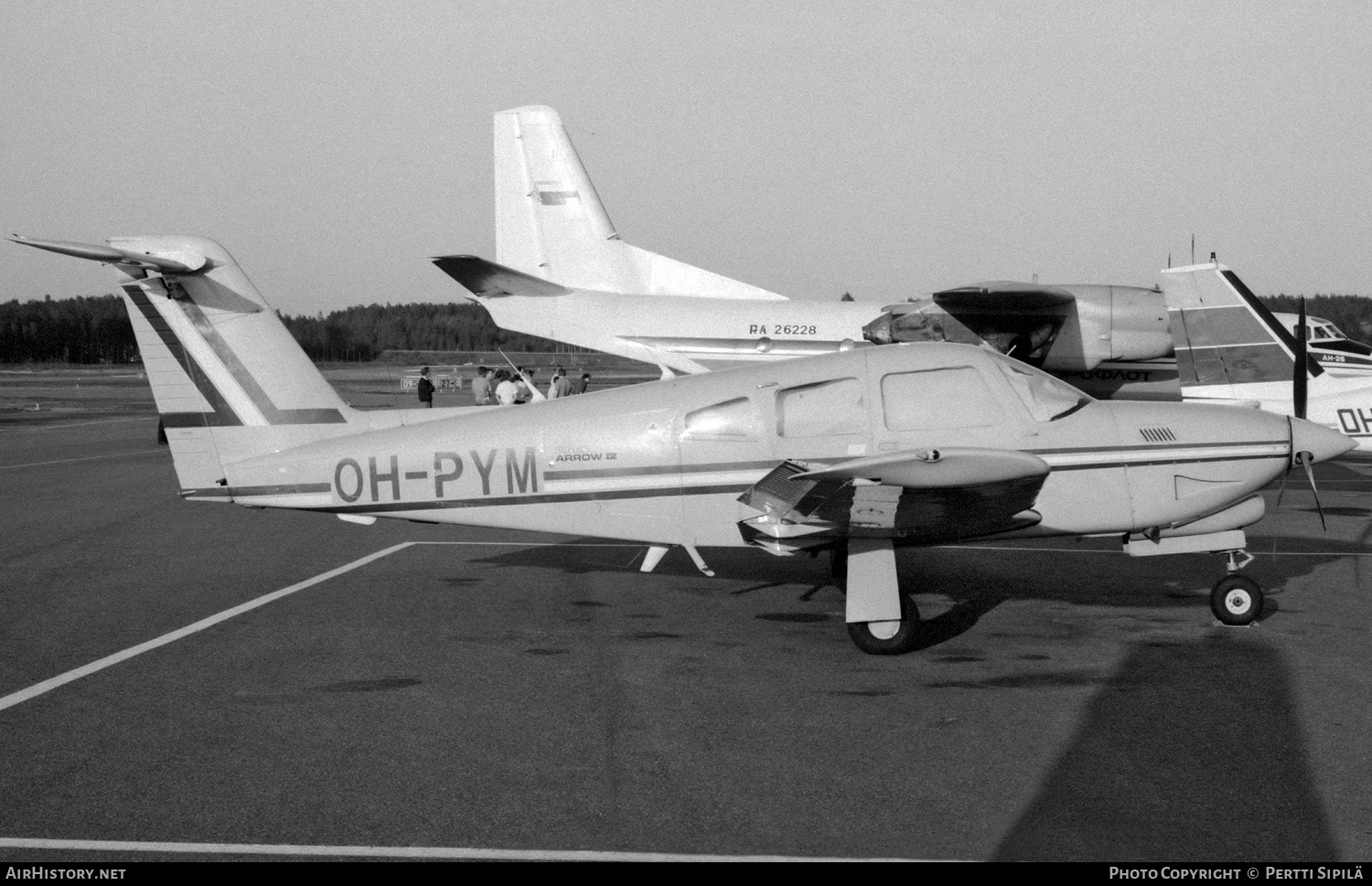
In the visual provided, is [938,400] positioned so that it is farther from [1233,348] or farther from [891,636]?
[1233,348]

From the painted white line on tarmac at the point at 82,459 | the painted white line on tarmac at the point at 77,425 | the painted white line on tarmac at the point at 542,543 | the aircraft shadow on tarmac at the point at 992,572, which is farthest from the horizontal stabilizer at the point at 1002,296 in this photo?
the painted white line on tarmac at the point at 77,425

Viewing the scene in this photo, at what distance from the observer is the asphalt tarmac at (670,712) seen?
4688mm

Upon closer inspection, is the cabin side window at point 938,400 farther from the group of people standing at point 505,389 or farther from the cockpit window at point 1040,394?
the group of people standing at point 505,389

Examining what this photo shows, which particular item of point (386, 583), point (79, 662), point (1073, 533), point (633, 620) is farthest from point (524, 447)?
point (1073, 533)

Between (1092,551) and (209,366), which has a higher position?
(209,366)

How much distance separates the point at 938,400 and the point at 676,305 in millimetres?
11056

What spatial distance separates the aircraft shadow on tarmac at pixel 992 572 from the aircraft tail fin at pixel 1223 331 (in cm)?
227

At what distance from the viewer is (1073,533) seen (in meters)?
8.29

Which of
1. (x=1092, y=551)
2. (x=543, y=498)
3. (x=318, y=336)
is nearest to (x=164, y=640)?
(x=543, y=498)

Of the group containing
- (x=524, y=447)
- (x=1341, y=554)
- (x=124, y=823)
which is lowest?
(x=1341, y=554)

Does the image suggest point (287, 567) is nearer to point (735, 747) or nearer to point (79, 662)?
point (79, 662)

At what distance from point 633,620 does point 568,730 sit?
2733mm

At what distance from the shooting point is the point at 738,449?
849 centimetres

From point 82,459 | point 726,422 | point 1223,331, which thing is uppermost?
point 1223,331
